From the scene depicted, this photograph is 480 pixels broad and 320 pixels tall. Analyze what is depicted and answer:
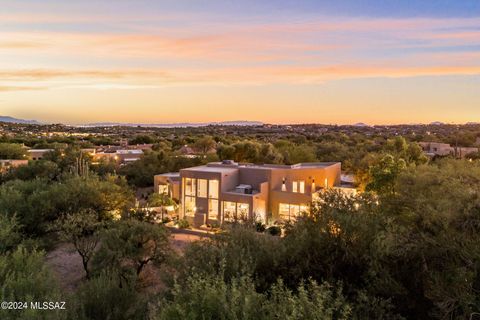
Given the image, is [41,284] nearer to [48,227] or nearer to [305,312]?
[305,312]

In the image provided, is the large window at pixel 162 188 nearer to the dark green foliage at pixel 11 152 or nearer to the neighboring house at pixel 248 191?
the neighboring house at pixel 248 191

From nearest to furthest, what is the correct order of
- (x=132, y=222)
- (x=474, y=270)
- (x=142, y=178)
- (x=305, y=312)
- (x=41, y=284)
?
(x=305, y=312) < (x=474, y=270) < (x=41, y=284) < (x=132, y=222) < (x=142, y=178)

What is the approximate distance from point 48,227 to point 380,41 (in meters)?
25.3

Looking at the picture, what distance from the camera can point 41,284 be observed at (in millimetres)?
9539

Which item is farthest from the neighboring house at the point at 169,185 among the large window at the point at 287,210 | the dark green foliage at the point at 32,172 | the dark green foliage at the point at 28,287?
the dark green foliage at the point at 28,287

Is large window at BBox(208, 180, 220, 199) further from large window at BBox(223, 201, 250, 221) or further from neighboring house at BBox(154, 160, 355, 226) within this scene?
large window at BBox(223, 201, 250, 221)

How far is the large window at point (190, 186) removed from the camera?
25.4 m

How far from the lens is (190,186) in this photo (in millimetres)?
25594

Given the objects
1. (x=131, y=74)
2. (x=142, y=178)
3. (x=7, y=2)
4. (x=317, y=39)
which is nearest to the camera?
(x=7, y=2)

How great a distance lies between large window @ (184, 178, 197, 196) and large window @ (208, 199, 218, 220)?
1397mm

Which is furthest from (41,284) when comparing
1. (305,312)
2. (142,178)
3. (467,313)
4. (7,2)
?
(142,178)

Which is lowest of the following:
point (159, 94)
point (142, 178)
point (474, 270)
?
point (142, 178)

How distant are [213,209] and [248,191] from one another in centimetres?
255

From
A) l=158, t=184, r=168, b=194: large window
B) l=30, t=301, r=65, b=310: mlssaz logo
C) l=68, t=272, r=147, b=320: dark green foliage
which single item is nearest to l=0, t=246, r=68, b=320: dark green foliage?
l=30, t=301, r=65, b=310: mlssaz logo
